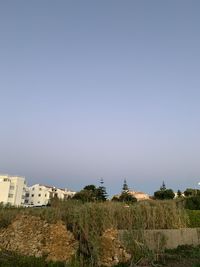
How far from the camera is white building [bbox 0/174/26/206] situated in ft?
244

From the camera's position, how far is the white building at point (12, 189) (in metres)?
74.3

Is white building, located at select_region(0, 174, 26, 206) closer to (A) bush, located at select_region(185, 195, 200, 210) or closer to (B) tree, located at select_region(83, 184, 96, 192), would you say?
(B) tree, located at select_region(83, 184, 96, 192)

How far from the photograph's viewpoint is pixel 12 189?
7575 centimetres

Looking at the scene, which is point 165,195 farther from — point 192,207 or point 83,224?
point 83,224

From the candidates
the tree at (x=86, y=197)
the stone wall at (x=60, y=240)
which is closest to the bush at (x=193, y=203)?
the tree at (x=86, y=197)

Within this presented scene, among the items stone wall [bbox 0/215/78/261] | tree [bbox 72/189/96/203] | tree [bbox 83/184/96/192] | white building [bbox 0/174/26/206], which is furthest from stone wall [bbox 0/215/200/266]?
white building [bbox 0/174/26/206]

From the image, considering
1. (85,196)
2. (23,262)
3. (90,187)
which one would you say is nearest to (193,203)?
(85,196)

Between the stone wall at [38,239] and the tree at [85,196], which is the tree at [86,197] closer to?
the tree at [85,196]

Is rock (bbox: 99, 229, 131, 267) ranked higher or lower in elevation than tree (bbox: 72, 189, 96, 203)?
lower

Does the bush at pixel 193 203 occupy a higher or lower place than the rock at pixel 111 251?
higher

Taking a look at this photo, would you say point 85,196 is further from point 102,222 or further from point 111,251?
point 111,251

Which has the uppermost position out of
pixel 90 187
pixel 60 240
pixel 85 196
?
pixel 90 187

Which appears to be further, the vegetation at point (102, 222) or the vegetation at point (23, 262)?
the vegetation at point (102, 222)

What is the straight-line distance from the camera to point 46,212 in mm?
10398
